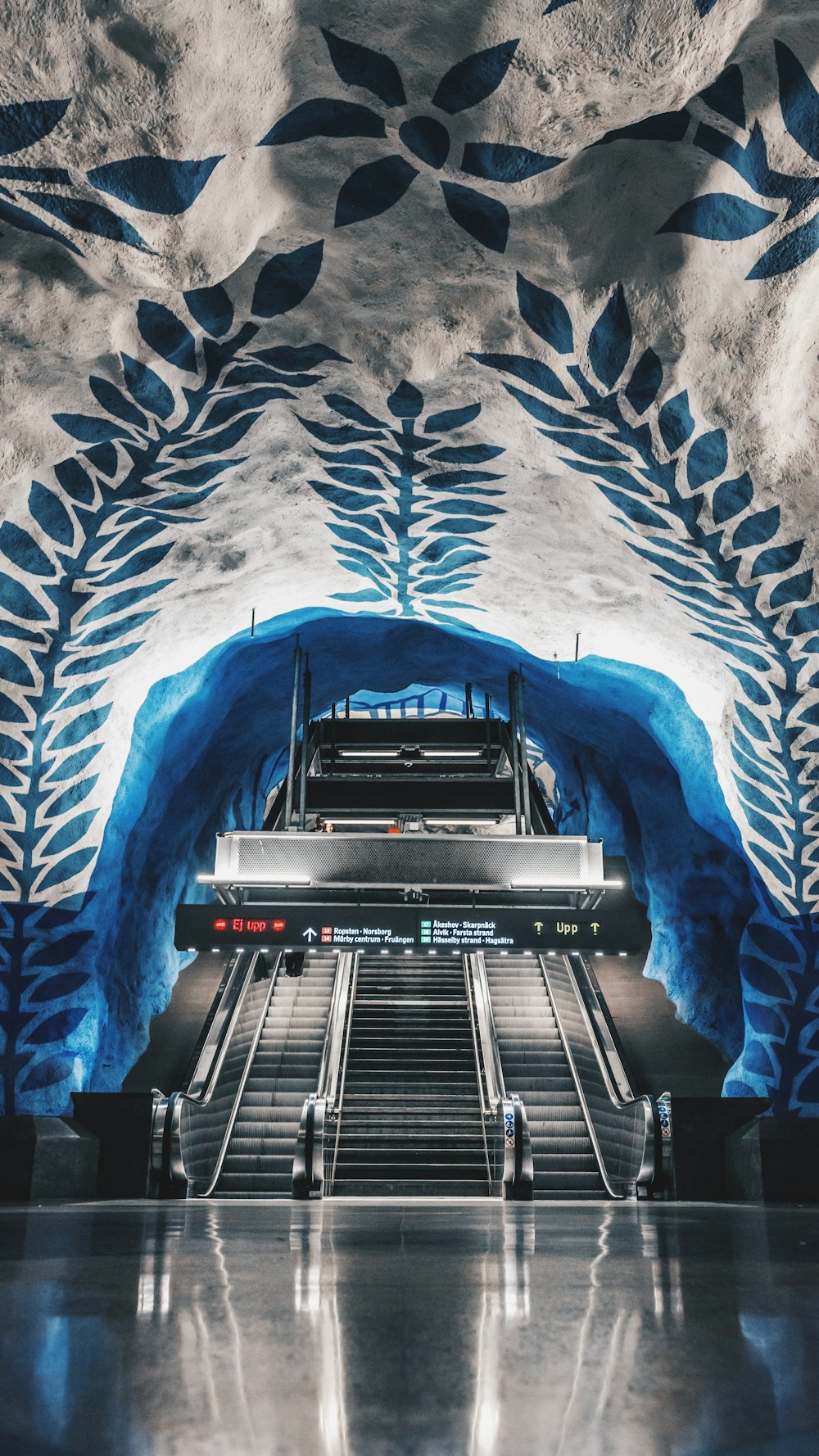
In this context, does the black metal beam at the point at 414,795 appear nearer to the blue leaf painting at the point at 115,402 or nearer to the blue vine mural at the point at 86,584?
the blue vine mural at the point at 86,584

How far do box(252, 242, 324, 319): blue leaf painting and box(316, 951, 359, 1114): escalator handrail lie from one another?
7.42 m

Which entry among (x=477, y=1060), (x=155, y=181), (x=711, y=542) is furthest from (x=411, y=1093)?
(x=155, y=181)

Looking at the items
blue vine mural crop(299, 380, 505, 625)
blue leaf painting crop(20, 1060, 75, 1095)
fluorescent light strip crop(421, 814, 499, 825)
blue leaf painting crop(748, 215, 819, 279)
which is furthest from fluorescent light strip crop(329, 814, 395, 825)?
blue leaf painting crop(748, 215, 819, 279)

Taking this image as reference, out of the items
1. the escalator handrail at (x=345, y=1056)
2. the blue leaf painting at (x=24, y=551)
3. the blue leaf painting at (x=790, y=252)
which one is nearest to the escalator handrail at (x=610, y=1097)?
the escalator handrail at (x=345, y=1056)

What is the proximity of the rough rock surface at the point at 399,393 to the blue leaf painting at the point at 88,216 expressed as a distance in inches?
0.7

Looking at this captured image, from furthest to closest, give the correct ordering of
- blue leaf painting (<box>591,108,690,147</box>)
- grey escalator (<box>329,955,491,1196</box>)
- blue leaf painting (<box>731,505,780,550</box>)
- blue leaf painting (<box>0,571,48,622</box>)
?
grey escalator (<box>329,955,491,1196</box>) → blue leaf painting (<box>0,571,48,622</box>) → blue leaf painting (<box>731,505,780,550</box>) → blue leaf painting (<box>591,108,690,147</box>)

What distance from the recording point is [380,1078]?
12.8 meters

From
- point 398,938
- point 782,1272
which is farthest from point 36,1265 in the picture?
point 398,938

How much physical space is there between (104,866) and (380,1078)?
428cm

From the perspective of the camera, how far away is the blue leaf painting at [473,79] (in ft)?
17.4

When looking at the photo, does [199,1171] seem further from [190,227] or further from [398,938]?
[190,227]

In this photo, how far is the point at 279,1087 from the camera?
12.5 meters

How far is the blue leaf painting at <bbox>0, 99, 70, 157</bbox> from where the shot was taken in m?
5.18

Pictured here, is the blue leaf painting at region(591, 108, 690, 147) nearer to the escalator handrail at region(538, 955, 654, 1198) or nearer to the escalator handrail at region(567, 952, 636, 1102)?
the escalator handrail at region(567, 952, 636, 1102)
